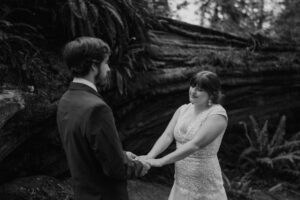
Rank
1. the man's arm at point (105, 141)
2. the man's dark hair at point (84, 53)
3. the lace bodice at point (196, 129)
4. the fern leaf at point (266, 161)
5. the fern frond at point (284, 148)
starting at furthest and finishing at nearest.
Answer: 1. the fern frond at point (284, 148)
2. the fern leaf at point (266, 161)
3. the lace bodice at point (196, 129)
4. the man's dark hair at point (84, 53)
5. the man's arm at point (105, 141)

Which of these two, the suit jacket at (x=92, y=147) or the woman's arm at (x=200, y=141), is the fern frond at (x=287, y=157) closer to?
the woman's arm at (x=200, y=141)

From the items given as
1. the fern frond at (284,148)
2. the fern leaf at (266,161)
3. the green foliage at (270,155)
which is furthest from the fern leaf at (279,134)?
the fern leaf at (266,161)

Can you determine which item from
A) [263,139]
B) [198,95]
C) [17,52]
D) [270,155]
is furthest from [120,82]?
[270,155]

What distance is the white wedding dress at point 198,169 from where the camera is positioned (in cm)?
303

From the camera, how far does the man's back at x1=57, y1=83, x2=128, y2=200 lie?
1.99 m

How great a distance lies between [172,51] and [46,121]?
287cm

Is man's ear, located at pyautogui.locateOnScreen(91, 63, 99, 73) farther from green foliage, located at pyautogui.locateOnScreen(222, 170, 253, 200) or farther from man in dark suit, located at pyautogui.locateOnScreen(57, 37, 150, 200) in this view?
green foliage, located at pyautogui.locateOnScreen(222, 170, 253, 200)

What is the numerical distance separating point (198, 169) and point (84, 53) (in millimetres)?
1553

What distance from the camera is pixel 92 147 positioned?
2021mm

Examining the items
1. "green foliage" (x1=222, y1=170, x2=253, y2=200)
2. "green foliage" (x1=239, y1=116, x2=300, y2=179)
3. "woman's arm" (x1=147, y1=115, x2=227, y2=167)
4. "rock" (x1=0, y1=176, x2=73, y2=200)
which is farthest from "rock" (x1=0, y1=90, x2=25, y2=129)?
"green foliage" (x1=239, y1=116, x2=300, y2=179)

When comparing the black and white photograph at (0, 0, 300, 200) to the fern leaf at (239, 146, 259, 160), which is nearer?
the black and white photograph at (0, 0, 300, 200)

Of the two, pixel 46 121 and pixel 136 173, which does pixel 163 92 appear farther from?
pixel 136 173

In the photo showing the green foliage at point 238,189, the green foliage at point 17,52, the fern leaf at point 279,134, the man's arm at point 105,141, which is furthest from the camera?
the fern leaf at point 279,134

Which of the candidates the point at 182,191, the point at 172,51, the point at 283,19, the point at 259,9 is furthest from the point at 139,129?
the point at 259,9
